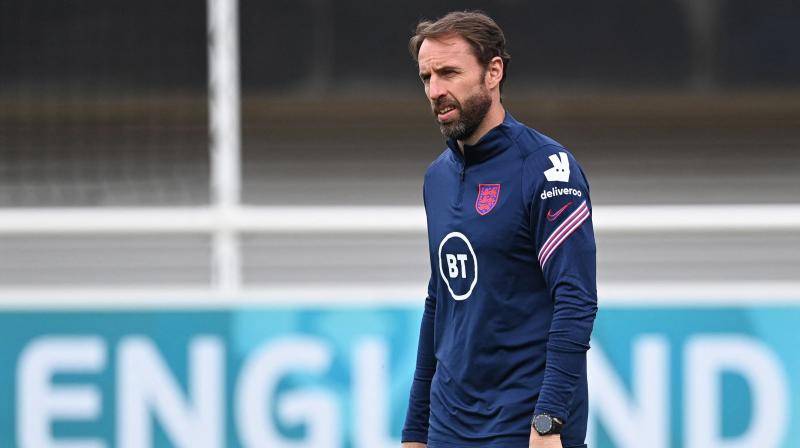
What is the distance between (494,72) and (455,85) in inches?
4.5

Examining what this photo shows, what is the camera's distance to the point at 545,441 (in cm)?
302

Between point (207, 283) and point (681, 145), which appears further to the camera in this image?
point (681, 145)

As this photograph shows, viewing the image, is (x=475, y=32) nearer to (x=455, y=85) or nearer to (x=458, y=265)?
(x=455, y=85)

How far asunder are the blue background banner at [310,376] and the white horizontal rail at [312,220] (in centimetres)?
33

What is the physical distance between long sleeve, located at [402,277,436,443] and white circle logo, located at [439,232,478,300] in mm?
217

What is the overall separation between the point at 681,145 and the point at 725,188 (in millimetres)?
433

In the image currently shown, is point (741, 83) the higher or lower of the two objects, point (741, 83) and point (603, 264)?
the higher

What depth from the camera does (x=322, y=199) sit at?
8883 mm

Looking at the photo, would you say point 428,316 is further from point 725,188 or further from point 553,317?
point 725,188

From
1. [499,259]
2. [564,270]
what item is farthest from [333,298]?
[564,270]

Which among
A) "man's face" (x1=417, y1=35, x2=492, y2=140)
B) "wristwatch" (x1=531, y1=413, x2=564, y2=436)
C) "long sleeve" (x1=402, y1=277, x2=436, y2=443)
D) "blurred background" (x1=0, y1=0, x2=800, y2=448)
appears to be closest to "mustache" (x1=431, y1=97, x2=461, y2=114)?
"man's face" (x1=417, y1=35, x2=492, y2=140)

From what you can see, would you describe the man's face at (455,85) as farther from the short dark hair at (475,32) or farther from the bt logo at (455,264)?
the bt logo at (455,264)

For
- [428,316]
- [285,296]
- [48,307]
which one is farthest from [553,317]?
[48,307]

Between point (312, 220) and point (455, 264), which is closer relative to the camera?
point (455, 264)
